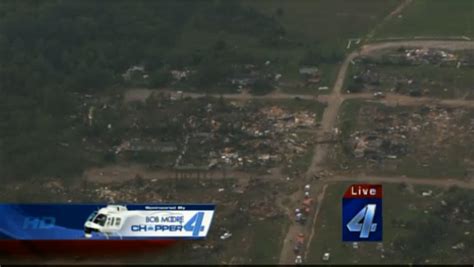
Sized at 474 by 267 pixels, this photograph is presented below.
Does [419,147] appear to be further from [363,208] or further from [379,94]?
[363,208]

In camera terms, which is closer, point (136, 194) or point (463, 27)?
point (136, 194)

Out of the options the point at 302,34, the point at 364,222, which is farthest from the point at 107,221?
the point at 302,34

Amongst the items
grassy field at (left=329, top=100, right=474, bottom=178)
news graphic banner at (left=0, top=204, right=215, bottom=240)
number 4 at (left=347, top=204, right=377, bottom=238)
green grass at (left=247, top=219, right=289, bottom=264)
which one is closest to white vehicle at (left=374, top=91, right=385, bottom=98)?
grassy field at (left=329, top=100, right=474, bottom=178)

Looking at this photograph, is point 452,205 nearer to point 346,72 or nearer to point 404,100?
point 404,100

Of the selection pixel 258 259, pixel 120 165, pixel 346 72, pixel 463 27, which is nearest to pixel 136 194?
pixel 120 165

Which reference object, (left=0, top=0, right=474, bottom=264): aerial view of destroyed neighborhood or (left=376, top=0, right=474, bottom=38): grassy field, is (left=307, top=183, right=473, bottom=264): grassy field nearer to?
(left=0, top=0, right=474, bottom=264): aerial view of destroyed neighborhood

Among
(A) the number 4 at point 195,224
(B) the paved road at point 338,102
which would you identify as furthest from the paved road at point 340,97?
(A) the number 4 at point 195,224
